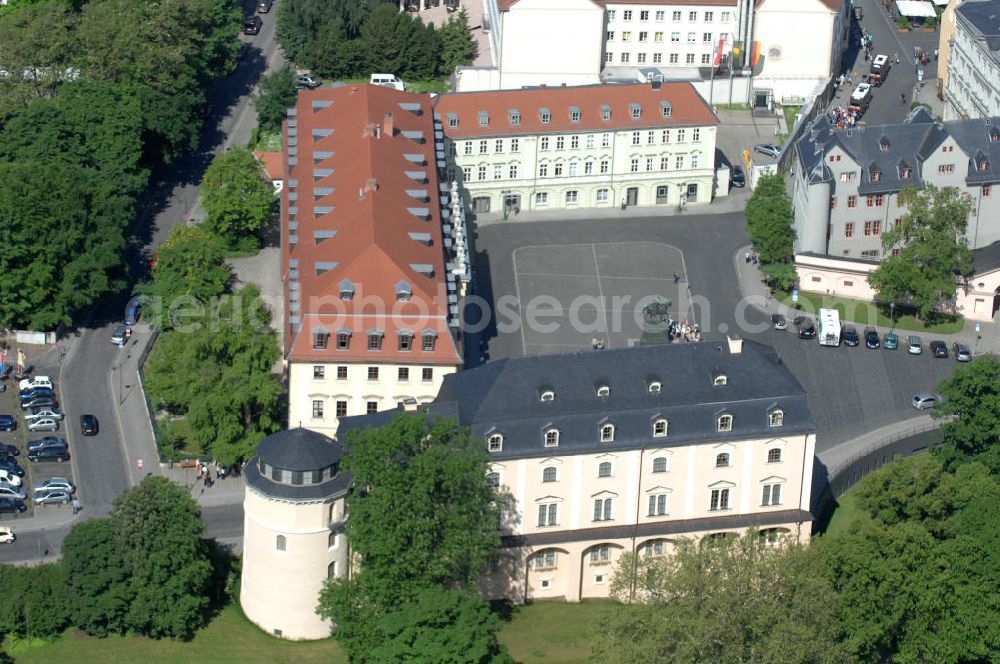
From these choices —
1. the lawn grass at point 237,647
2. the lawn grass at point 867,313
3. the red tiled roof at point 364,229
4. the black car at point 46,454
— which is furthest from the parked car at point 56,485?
the lawn grass at point 867,313

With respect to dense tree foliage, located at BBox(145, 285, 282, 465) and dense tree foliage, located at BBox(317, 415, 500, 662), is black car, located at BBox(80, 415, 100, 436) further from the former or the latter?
dense tree foliage, located at BBox(317, 415, 500, 662)

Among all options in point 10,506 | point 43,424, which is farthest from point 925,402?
point 10,506

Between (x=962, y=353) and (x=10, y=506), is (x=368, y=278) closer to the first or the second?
(x=10, y=506)

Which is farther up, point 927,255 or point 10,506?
point 927,255

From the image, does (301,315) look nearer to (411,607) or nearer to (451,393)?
(451,393)

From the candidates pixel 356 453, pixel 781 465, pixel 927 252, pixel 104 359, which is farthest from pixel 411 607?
pixel 927 252

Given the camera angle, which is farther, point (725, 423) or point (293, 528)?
point (725, 423)
